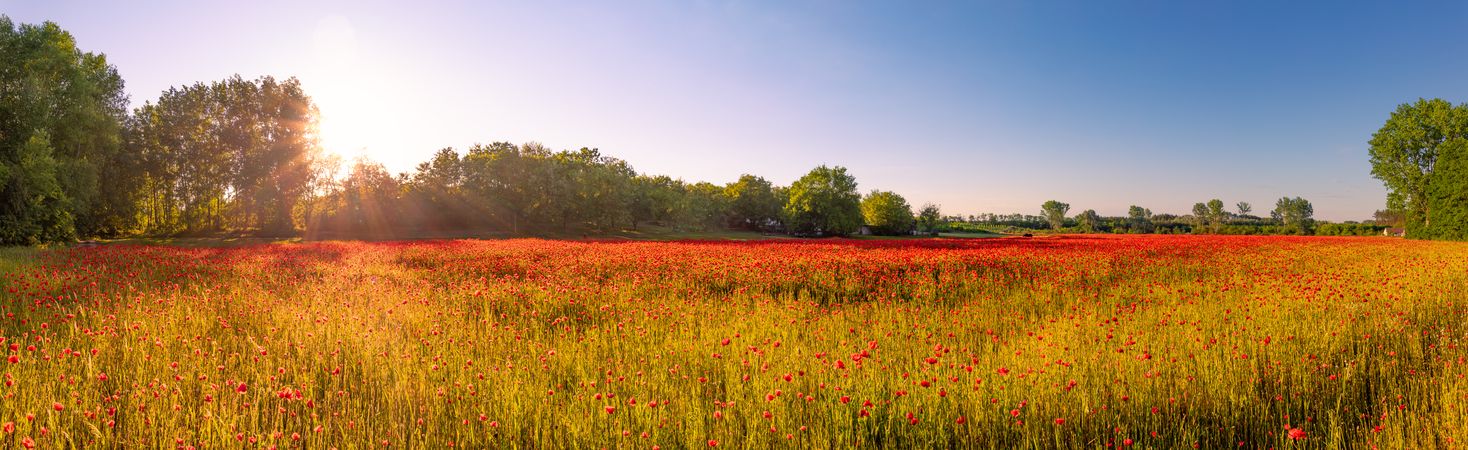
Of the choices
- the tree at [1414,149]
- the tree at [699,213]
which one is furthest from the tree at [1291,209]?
the tree at [699,213]

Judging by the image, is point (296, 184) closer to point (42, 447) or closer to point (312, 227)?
point (312, 227)

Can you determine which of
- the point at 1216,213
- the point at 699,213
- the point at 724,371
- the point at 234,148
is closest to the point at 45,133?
the point at 234,148

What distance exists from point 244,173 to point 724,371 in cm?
4735

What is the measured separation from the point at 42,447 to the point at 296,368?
140 cm

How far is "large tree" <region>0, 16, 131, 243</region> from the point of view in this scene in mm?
21609

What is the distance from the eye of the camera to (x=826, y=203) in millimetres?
57594

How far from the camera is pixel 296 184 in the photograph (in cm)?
3828

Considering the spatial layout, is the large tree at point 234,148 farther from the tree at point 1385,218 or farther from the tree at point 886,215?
the tree at point 1385,218

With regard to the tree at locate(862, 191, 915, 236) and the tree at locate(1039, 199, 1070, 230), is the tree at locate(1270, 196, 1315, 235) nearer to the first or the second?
the tree at locate(1039, 199, 1070, 230)

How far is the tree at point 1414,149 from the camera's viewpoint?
127ft

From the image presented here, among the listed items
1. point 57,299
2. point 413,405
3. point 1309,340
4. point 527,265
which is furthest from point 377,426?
point 527,265

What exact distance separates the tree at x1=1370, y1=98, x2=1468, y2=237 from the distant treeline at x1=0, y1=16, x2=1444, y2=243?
11 centimetres

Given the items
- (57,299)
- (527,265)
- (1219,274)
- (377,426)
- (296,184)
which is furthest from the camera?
(296,184)

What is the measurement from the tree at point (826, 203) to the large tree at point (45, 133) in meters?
50.2
